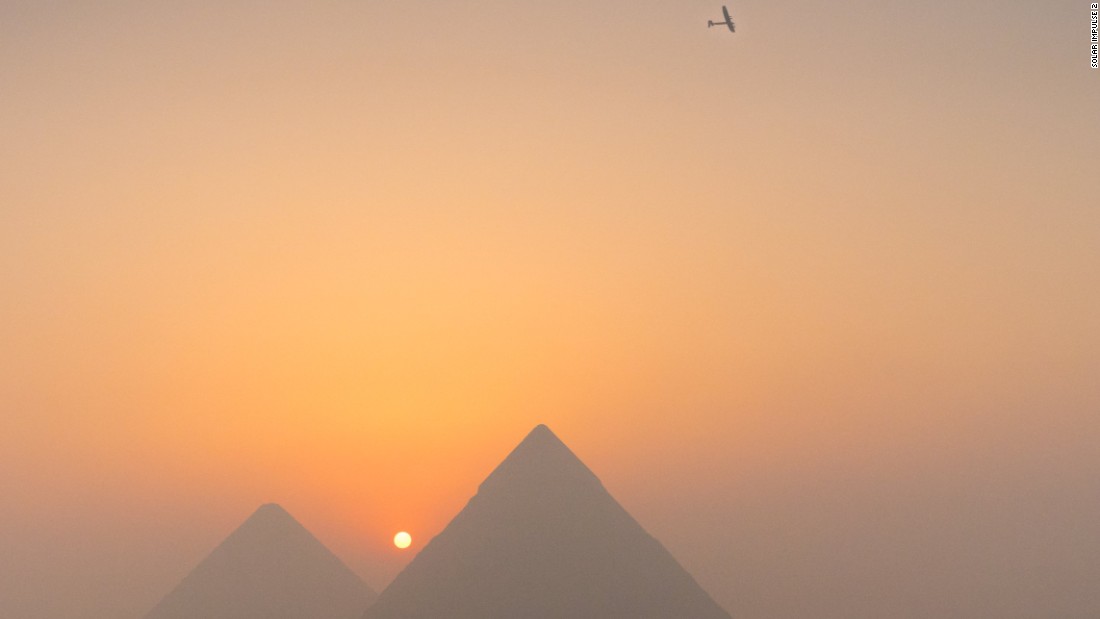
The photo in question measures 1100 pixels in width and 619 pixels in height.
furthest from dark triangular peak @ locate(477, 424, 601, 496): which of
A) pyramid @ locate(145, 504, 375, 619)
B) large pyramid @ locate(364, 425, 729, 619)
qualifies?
pyramid @ locate(145, 504, 375, 619)

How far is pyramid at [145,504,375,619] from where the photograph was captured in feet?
115

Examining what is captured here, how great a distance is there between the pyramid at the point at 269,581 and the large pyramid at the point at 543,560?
874 cm

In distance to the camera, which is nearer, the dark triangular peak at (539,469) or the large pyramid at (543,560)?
the large pyramid at (543,560)

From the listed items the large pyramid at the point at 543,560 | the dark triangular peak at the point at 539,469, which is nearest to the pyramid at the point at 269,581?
the large pyramid at the point at 543,560

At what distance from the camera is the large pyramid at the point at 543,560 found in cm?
2548

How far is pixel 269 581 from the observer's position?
35469 millimetres

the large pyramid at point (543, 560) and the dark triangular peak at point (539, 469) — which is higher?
the dark triangular peak at point (539, 469)

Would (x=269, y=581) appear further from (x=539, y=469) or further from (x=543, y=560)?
(x=543, y=560)

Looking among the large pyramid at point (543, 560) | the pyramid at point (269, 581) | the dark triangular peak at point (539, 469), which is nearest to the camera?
the large pyramid at point (543, 560)

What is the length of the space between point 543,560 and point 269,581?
12.6 meters

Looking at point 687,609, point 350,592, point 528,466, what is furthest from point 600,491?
point 350,592

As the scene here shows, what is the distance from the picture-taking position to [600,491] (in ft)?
91.1

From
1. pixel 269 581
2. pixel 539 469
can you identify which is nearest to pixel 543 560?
pixel 539 469

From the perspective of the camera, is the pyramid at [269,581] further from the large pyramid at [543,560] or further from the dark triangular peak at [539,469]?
the dark triangular peak at [539,469]
